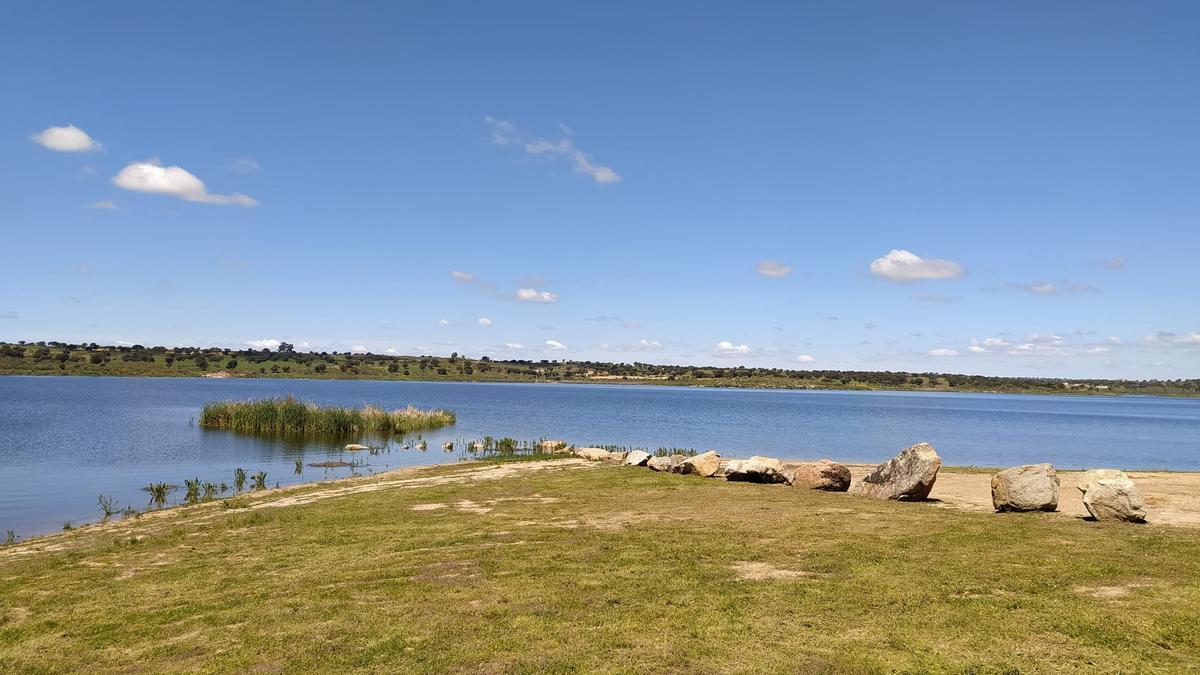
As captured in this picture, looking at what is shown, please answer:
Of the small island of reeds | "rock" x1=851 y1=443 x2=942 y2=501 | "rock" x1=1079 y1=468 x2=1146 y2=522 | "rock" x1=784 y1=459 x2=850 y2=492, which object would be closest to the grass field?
"rock" x1=1079 y1=468 x2=1146 y2=522

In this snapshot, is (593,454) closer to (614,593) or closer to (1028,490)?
(1028,490)

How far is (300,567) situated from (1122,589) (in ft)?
47.5

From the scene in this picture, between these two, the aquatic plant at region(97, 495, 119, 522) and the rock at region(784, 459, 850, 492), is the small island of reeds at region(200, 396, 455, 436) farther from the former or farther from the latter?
the rock at region(784, 459, 850, 492)

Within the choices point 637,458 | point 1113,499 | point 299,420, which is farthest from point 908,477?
point 299,420

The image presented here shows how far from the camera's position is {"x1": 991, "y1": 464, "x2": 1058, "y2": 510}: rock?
18.4 metres

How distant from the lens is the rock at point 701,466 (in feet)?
88.8

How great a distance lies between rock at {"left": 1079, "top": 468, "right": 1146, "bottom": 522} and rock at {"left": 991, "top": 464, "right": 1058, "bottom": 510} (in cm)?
108

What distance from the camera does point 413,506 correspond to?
21453 millimetres

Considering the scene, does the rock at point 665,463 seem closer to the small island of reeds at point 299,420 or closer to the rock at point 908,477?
the rock at point 908,477

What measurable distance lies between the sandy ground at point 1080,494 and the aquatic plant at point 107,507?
2665 cm

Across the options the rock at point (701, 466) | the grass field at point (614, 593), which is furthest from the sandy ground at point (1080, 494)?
the rock at point (701, 466)

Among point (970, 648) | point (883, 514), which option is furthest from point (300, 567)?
point (883, 514)

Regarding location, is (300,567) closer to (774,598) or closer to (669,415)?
(774,598)

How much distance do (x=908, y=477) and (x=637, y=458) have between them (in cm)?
1244
